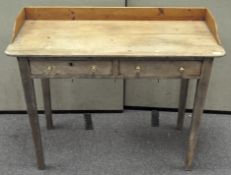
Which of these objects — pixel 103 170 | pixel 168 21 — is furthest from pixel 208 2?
pixel 103 170

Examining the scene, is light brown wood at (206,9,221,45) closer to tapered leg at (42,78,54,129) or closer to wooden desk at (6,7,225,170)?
wooden desk at (6,7,225,170)

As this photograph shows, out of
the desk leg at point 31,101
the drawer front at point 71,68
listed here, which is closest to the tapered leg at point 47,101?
the desk leg at point 31,101

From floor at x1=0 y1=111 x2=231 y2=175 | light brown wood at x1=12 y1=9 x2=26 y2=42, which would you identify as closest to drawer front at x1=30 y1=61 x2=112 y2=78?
light brown wood at x1=12 y1=9 x2=26 y2=42

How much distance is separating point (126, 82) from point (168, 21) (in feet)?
1.87

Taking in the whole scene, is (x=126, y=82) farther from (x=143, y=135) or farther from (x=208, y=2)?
(x=208, y=2)

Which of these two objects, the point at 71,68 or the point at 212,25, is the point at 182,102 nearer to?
the point at 212,25

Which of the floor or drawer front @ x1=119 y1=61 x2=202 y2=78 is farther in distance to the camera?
the floor

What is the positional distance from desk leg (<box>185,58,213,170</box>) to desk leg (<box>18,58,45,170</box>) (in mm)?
728

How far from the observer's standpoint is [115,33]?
5.36 feet

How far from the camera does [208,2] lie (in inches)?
76.0

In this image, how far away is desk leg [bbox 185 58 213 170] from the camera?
4.89ft

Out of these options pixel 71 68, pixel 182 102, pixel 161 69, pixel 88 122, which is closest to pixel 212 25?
pixel 161 69

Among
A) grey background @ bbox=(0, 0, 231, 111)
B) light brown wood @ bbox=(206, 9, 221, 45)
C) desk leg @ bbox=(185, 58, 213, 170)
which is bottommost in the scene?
grey background @ bbox=(0, 0, 231, 111)

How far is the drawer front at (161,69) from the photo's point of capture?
1478mm
